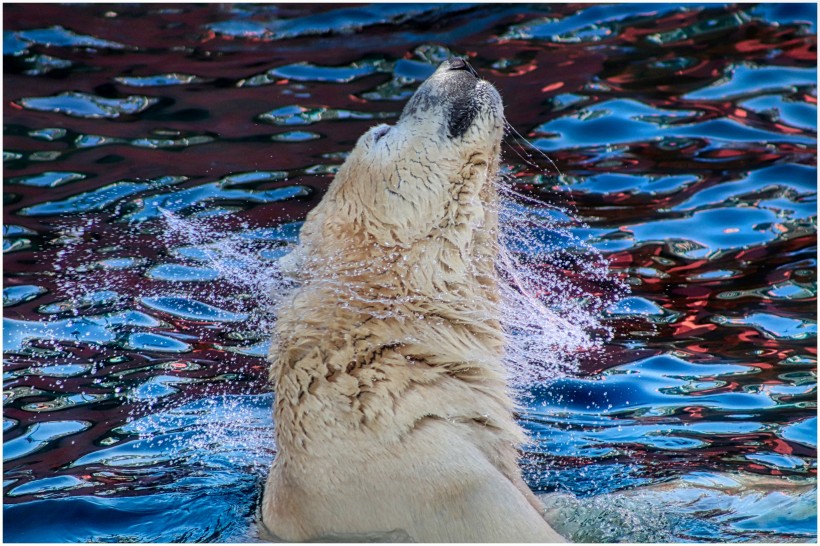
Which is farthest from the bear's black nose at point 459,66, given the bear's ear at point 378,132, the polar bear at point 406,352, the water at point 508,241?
the water at point 508,241

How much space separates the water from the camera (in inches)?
208

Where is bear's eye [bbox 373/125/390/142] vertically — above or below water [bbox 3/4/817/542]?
above

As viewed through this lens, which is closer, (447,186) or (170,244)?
(447,186)

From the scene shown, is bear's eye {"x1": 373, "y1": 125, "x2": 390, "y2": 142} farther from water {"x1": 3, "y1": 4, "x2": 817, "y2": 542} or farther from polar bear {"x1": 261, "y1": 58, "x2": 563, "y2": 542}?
water {"x1": 3, "y1": 4, "x2": 817, "y2": 542}

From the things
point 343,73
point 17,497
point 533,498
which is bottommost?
point 17,497

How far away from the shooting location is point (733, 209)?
28.9 ft

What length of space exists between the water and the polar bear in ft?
1.13

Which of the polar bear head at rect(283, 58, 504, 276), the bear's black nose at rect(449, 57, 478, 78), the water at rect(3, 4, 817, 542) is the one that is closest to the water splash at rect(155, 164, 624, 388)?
the water at rect(3, 4, 817, 542)

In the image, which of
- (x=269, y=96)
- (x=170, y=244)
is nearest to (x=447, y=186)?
(x=170, y=244)

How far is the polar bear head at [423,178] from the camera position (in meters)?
4.39

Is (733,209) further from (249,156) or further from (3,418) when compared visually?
(3,418)

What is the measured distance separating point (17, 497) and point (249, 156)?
4.90 m

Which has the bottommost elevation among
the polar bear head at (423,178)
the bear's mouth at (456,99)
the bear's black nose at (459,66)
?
the polar bear head at (423,178)

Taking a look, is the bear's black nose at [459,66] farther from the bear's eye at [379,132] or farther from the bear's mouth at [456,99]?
the bear's eye at [379,132]
